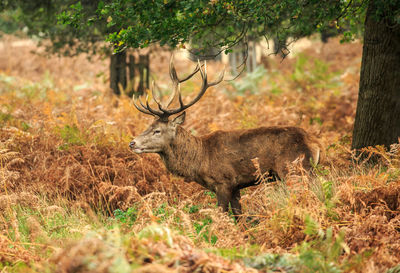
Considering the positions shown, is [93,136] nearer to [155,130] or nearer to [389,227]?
[155,130]

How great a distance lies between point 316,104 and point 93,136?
6386 millimetres

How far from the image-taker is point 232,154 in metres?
7.01

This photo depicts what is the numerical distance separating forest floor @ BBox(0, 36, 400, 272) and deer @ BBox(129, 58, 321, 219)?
27 centimetres

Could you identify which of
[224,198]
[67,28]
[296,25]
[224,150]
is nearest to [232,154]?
[224,150]

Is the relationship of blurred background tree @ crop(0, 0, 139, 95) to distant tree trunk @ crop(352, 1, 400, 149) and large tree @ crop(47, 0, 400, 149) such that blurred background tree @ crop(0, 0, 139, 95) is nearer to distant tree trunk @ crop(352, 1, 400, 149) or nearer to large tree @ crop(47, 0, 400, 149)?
large tree @ crop(47, 0, 400, 149)

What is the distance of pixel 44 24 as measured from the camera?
38.4 feet

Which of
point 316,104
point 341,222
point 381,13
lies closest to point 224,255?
point 341,222

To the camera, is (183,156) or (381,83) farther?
(381,83)

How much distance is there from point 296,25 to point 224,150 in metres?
2.31

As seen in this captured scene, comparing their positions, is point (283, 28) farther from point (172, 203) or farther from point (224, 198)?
point (172, 203)

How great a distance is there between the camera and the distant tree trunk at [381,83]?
753cm

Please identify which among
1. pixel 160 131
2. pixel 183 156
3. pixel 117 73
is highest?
pixel 117 73

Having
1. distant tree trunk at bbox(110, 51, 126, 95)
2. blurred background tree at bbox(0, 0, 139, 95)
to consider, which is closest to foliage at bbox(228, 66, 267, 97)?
distant tree trunk at bbox(110, 51, 126, 95)

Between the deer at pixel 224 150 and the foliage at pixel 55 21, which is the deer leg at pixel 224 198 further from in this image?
the foliage at pixel 55 21
